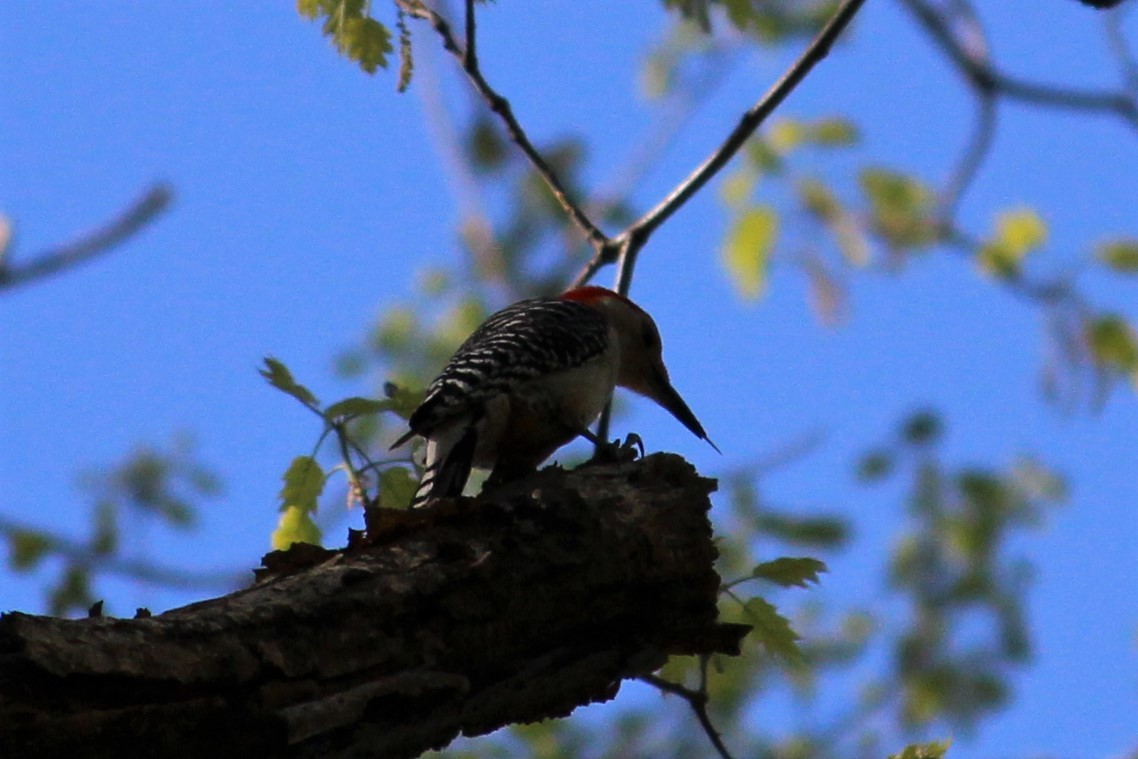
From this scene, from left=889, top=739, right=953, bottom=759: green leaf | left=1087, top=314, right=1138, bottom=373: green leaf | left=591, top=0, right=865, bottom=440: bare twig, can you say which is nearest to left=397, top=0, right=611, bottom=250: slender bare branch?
left=591, top=0, right=865, bottom=440: bare twig

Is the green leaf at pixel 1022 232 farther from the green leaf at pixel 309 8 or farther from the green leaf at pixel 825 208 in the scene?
the green leaf at pixel 309 8

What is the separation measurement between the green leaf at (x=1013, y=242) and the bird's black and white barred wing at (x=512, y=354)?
8.80 feet

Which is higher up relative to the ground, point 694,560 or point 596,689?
point 694,560

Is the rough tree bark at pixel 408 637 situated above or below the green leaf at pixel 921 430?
below

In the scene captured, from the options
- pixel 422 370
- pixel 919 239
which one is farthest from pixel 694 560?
pixel 422 370

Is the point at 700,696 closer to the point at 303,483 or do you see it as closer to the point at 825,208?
the point at 303,483

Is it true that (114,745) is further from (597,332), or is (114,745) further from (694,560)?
(597,332)

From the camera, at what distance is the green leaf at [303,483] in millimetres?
4512

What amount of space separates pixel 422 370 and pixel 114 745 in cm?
1026

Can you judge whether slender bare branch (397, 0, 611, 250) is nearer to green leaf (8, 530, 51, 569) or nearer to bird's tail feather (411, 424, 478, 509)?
bird's tail feather (411, 424, 478, 509)

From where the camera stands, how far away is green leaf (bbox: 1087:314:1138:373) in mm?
7578

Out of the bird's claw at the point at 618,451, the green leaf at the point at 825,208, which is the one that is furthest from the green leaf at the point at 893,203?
the bird's claw at the point at 618,451

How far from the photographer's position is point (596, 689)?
354 centimetres

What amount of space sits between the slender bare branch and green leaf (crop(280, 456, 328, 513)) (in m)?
1.59
